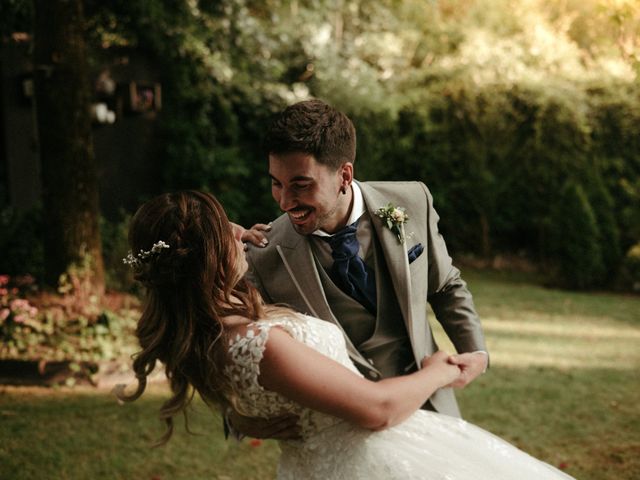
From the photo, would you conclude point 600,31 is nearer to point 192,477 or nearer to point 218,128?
point 218,128

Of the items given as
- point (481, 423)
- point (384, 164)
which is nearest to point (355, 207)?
point (481, 423)

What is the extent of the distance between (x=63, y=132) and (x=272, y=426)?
432cm

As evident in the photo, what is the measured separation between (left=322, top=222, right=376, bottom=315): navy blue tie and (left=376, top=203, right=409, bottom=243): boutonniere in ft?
0.41

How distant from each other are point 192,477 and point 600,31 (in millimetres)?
17409

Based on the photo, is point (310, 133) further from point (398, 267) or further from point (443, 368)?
point (443, 368)

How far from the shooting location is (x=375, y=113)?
11391 mm

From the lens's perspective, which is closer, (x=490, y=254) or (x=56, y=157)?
(x=56, y=157)

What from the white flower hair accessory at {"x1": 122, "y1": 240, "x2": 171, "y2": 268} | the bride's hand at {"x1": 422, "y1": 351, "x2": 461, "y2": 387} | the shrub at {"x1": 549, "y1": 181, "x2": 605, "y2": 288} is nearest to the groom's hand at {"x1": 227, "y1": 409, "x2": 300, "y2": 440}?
the bride's hand at {"x1": 422, "y1": 351, "x2": 461, "y2": 387}

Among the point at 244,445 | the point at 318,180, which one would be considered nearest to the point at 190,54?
the point at 244,445

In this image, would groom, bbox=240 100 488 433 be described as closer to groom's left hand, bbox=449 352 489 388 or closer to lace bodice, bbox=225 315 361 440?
groom's left hand, bbox=449 352 489 388

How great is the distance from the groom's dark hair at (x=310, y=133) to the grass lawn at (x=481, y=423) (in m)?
2.45

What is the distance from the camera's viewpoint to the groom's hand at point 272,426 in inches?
85.9

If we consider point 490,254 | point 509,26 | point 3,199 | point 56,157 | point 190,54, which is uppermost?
point 509,26

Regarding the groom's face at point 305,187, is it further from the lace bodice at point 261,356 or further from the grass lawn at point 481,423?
the grass lawn at point 481,423
